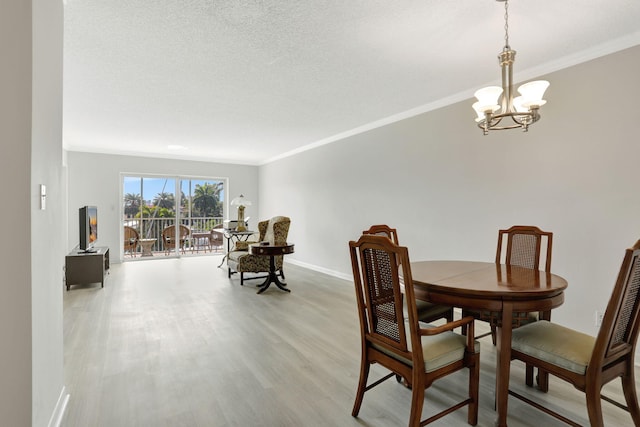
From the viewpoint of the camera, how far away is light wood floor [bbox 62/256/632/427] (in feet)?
6.25

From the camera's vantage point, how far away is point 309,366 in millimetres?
2518

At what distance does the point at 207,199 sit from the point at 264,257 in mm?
3946

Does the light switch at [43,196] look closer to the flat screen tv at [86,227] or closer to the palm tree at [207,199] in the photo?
the flat screen tv at [86,227]

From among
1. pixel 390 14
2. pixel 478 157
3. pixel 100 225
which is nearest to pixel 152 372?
pixel 390 14

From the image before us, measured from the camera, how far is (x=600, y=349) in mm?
1499

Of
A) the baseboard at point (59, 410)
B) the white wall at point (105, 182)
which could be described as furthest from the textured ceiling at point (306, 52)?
the white wall at point (105, 182)

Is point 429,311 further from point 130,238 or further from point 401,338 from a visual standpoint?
point 130,238

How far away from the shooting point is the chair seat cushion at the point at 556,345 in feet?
5.22

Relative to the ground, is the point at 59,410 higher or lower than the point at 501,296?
lower

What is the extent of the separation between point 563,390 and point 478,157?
2.35 m

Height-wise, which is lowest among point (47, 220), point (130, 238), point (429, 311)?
point (429, 311)

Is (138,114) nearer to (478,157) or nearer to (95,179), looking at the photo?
(95,179)
